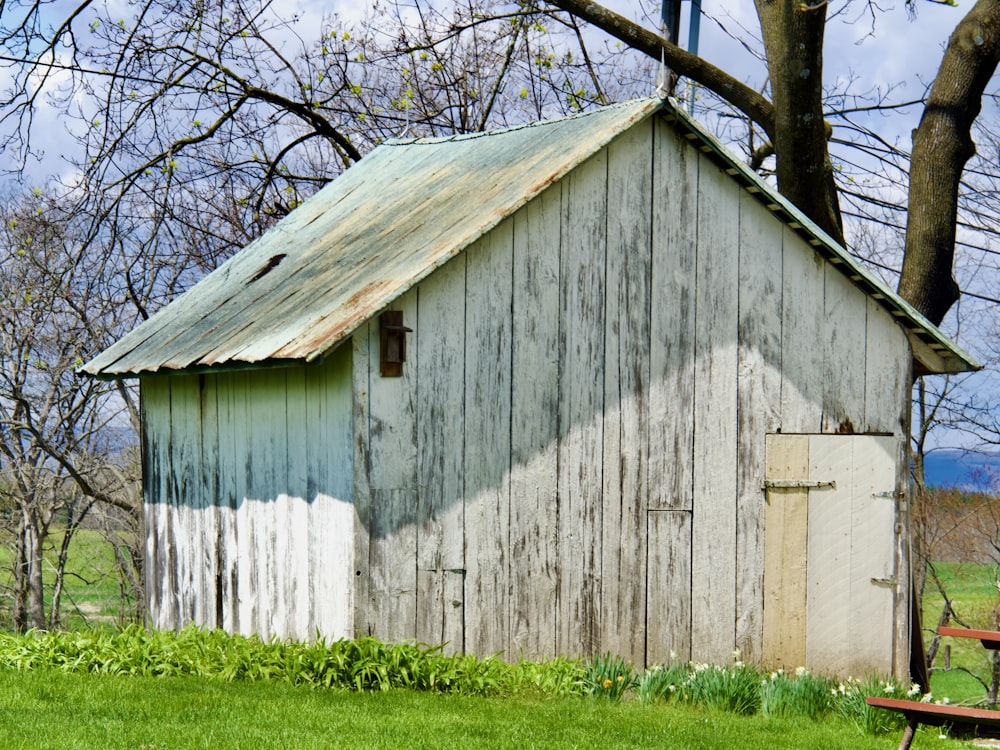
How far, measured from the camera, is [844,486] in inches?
448

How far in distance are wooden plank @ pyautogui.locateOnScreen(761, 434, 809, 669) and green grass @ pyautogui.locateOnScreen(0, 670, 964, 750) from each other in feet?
6.11

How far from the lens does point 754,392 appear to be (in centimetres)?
1112

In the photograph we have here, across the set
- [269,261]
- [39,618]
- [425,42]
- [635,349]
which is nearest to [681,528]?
[635,349]

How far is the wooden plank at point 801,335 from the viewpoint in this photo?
11227 millimetres

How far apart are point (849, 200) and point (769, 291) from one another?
799cm

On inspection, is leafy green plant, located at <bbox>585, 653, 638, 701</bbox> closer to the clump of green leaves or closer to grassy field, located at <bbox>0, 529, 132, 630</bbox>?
the clump of green leaves

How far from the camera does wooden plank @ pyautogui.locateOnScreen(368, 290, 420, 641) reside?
9.27 meters

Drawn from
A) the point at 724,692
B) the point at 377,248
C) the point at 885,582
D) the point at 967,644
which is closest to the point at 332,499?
the point at 377,248

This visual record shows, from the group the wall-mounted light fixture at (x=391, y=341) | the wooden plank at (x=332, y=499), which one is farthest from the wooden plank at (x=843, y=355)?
the wooden plank at (x=332, y=499)

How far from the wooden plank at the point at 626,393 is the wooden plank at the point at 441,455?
55.8 inches

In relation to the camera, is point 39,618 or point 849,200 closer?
point 849,200

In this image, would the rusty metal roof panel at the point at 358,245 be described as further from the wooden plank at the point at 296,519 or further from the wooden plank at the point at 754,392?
the wooden plank at the point at 754,392

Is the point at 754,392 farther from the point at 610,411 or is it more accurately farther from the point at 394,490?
the point at 394,490

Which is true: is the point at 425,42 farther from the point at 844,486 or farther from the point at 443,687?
the point at 443,687
